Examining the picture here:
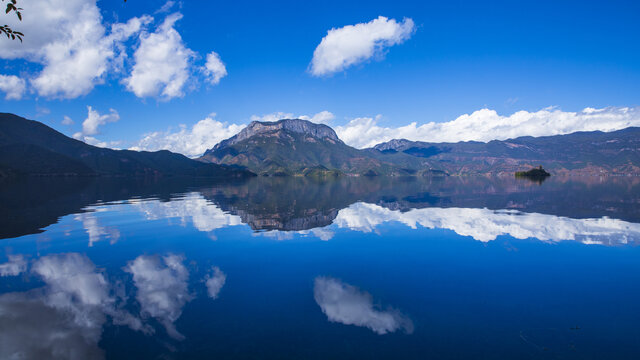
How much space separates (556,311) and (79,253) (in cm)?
3593

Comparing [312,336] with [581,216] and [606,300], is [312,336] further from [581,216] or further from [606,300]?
[581,216]

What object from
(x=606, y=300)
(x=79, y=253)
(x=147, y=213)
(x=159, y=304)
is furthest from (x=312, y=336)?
(x=147, y=213)

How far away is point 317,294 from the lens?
59.7ft

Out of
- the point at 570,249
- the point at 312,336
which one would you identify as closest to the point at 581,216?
the point at 570,249

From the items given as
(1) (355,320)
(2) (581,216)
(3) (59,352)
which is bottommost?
(2) (581,216)

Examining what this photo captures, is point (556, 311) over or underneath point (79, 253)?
underneath

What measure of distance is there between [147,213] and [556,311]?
182ft

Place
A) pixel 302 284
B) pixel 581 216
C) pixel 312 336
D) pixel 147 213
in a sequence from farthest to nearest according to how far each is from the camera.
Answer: pixel 147 213 < pixel 581 216 < pixel 302 284 < pixel 312 336

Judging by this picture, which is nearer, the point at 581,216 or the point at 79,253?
the point at 79,253

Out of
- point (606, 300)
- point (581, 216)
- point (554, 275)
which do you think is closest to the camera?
point (606, 300)

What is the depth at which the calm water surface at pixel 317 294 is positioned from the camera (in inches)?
496

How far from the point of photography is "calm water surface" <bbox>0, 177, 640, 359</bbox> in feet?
41.3

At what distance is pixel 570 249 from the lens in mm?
28891

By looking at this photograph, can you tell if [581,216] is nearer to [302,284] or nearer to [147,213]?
[302,284]
